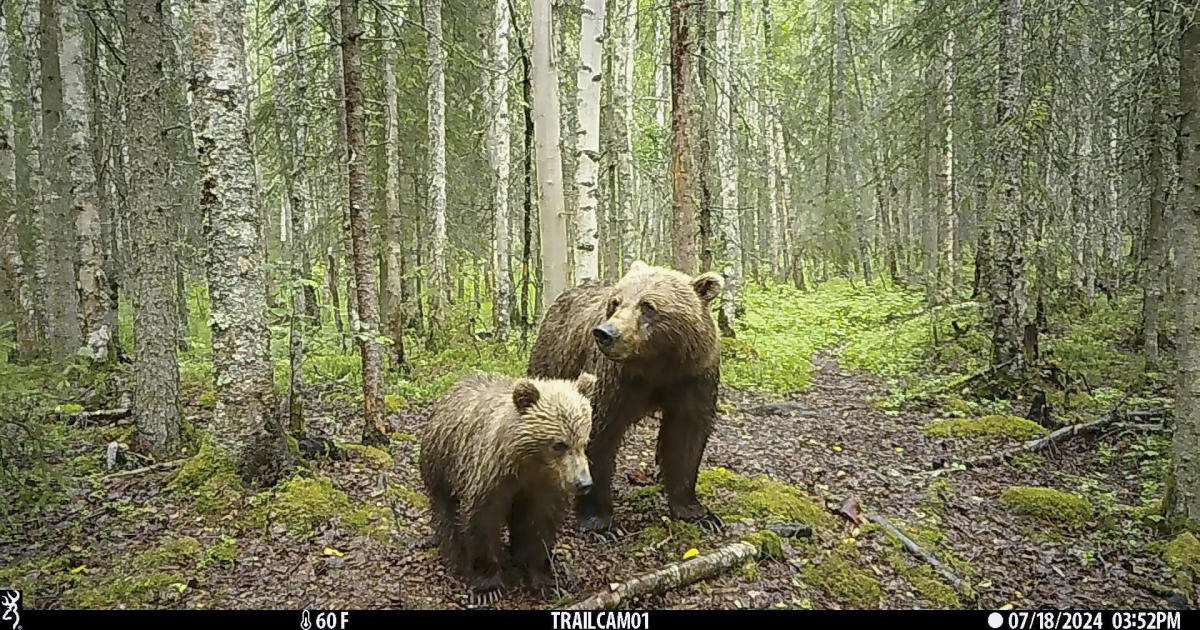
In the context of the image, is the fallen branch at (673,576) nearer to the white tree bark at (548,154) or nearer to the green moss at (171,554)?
the green moss at (171,554)

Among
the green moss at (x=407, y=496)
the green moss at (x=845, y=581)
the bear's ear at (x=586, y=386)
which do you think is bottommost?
the green moss at (x=845, y=581)

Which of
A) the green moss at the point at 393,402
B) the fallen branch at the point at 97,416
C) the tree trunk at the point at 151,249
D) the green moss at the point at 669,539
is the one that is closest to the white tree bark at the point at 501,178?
the green moss at the point at 393,402

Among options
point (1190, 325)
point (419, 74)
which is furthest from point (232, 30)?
point (419, 74)

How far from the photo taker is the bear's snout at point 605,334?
17.1ft

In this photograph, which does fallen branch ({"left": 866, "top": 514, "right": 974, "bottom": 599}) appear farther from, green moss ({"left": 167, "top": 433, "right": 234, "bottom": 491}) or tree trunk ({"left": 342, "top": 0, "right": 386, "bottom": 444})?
green moss ({"left": 167, "top": 433, "right": 234, "bottom": 491})

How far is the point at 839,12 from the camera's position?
25438 millimetres

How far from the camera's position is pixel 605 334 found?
17.1 feet

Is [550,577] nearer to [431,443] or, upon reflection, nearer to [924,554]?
[431,443]

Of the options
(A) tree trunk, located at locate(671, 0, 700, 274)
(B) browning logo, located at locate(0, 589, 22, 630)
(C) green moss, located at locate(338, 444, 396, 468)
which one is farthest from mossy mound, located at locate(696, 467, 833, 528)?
(B) browning logo, located at locate(0, 589, 22, 630)

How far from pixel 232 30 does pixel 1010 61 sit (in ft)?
30.5

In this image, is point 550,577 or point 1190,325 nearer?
point 550,577

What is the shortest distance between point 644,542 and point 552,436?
1721mm

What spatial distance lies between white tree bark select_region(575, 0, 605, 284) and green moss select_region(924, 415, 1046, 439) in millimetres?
4738

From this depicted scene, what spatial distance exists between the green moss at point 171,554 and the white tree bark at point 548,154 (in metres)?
5.87
